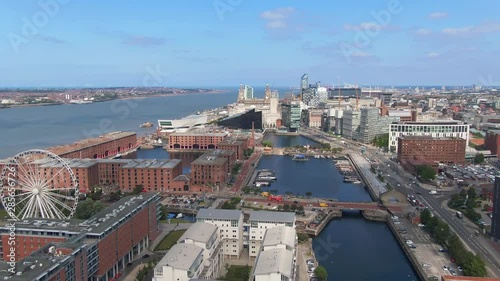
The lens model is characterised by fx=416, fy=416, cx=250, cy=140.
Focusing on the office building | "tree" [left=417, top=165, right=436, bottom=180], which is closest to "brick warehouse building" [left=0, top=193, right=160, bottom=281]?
"tree" [left=417, top=165, right=436, bottom=180]

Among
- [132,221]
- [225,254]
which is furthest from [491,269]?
[132,221]

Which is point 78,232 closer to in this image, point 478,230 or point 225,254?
point 225,254

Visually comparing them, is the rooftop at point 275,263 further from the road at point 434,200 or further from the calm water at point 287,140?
the calm water at point 287,140

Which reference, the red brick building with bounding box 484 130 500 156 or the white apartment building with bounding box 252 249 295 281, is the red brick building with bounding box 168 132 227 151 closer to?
the red brick building with bounding box 484 130 500 156

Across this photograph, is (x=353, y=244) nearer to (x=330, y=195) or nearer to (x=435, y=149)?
(x=330, y=195)

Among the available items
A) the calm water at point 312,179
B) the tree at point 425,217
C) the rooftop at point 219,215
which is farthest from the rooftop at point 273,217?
the calm water at point 312,179
